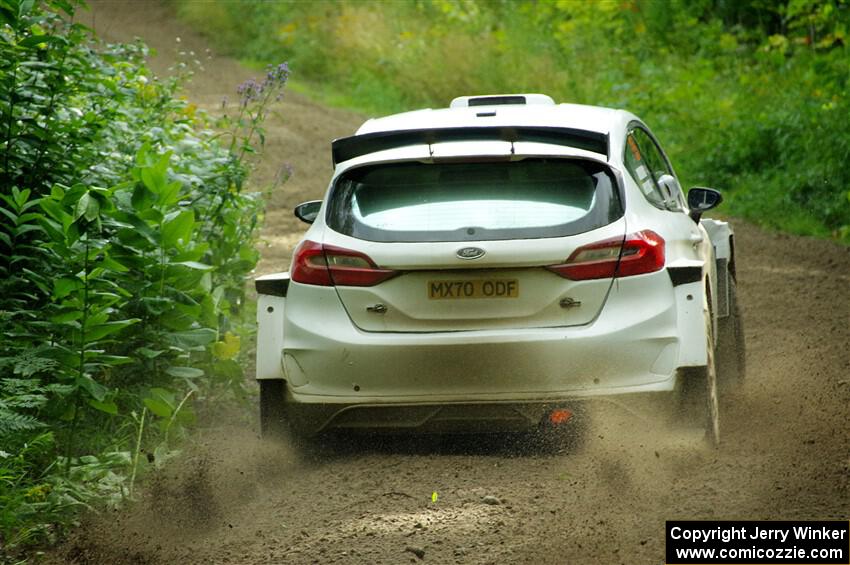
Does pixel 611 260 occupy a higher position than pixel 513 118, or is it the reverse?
pixel 513 118

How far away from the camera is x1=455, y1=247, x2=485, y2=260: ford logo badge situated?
617cm

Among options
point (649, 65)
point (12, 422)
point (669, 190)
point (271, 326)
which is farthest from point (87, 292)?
point (649, 65)

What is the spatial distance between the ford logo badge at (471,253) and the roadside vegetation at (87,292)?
4.90ft

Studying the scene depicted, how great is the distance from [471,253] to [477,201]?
309 mm

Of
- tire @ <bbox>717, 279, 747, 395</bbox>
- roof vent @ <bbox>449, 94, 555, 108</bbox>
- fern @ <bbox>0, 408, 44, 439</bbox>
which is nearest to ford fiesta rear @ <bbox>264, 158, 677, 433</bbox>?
fern @ <bbox>0, 408, 44, 439</bbox>

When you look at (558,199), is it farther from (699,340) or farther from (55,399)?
(55,399)

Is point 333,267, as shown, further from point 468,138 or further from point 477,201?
point 468,138

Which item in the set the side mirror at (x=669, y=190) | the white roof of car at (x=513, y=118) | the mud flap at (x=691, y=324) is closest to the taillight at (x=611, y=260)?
the mud flap at (x=691, y=324)

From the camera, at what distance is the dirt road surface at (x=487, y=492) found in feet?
17.4

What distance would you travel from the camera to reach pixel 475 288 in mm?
6215

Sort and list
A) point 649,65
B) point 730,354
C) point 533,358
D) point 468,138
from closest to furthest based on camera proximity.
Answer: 1. point 533,358
2. point 468,138
3. point 730,354
4. point 649,65

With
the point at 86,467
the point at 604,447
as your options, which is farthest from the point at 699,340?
the point at 86,467

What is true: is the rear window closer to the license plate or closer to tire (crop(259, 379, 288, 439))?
the license plate

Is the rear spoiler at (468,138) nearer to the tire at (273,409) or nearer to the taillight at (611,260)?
the taillight at (611,260)
